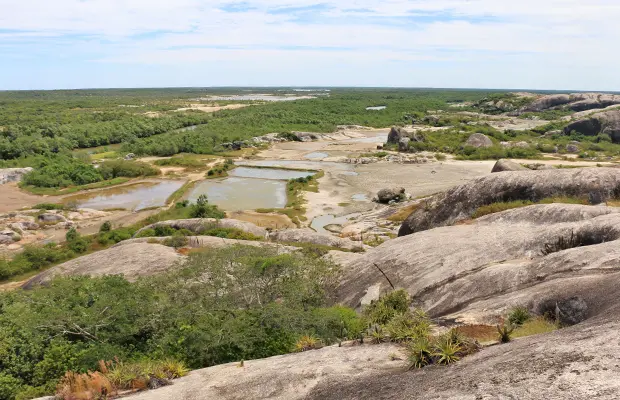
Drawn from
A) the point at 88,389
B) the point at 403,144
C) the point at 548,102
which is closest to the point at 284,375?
the point at 88,389

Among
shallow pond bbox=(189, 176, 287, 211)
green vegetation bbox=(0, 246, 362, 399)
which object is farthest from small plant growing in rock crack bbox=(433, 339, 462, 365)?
shallow pond bbox=(189, 176, 287, 211)

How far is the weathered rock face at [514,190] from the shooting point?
26.1m

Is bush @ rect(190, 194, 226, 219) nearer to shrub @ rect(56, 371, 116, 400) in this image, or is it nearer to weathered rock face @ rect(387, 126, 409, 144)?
shrub @ rect(56, 371, 116, 400)

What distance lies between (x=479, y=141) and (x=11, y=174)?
88349mm

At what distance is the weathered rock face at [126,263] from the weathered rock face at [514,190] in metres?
17.2

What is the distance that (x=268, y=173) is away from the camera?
80.1 m

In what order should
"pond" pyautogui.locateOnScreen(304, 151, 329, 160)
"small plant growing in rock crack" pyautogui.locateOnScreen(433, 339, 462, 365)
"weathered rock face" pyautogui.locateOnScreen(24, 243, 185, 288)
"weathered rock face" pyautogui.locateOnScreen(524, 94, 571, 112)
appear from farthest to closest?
"weathered rock face" pyautogui.locateOnScreen(524, 94, 571, 112), "pond" pyautogui.locateOnScreen(304, 151, 329, 160), "weathered rock face" pyautogui.locateOnScreen(24, 243, 185, 288), "small plant growing in rock crack" pyautogui.locateOnScreen(433, 339, 462, 365)

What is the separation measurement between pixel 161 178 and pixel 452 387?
74791 mm

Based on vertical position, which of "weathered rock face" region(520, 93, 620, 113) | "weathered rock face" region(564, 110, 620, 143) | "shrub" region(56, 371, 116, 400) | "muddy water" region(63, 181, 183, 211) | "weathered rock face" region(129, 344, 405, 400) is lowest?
"muddy water" region(63, 181, 183, 211)

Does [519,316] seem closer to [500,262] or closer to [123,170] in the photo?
[500,262]

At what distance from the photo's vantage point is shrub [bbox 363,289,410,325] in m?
15.0

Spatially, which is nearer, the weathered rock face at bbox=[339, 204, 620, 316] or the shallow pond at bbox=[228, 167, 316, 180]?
the weathered rock face at bbox=[339, 204, 620, 316]

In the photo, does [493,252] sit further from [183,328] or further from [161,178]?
[161,178]

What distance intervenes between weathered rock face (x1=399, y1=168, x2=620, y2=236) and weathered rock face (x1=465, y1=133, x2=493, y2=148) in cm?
6924
